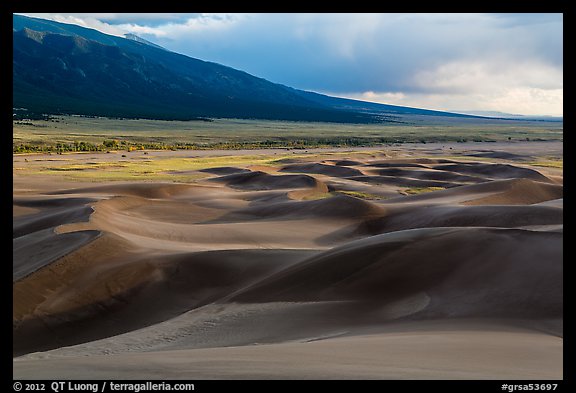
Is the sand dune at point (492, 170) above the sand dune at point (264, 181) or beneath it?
beneath

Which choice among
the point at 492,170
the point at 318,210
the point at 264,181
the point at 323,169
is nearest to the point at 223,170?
the point at 323,169

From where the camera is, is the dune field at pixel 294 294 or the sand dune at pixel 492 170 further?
Result: the sand dune at pixel 492 170

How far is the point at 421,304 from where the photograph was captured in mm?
10547

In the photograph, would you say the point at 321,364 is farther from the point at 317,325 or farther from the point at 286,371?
the point at 317,325

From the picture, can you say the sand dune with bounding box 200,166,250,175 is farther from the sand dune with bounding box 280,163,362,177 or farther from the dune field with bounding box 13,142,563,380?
the dune field with bounding box 13,142,563,380

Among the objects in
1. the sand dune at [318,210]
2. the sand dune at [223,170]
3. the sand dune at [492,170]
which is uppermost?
the sand dune at [223,170]

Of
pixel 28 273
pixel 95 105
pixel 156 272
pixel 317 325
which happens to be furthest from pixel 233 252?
pixel 95 105

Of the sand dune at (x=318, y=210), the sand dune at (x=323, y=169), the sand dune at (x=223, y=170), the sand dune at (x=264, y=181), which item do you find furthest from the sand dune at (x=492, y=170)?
the sand dune at (x=318, y=210)

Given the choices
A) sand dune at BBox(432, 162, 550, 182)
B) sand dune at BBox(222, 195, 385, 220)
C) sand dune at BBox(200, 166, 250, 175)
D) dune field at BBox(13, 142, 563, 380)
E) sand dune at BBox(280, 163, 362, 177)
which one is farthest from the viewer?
sand dune at BBox(200, 166, 250, 175)

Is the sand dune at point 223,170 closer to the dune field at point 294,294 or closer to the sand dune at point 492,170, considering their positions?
the sand dune at point 492,170

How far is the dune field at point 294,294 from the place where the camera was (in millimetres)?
6316

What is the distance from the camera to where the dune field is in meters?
6.32

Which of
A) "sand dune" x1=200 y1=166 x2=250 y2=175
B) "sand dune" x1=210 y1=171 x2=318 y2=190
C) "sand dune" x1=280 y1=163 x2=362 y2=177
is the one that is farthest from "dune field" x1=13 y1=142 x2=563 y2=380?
"sand dune" x1=200 y1=166 x2=250 y2=175

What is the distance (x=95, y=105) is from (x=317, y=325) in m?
169
